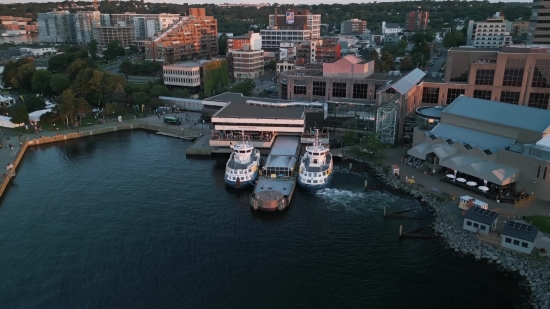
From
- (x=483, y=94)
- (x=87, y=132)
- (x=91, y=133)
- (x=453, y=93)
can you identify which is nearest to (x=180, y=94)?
(x=91, y=133)

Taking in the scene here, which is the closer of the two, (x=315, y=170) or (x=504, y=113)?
(x=315, y=170)

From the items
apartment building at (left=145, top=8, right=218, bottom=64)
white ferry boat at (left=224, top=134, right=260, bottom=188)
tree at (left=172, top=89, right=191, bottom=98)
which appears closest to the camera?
white ferry boat at (left=224, top=134, right=260, bottom=188)

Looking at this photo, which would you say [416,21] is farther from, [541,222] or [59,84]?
[541,222]

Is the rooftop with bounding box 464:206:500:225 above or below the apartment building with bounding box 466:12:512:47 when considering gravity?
below

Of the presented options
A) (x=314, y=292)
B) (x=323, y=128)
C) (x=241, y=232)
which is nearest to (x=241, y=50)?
(x=323, y=128)

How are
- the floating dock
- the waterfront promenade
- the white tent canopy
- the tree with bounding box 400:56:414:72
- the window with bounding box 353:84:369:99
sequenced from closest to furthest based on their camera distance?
the floating dock → the waterfront promenade → the window with bounding box 353:84:369:99 → the white tent canopy → the tree with bounding box 400:56:414:72

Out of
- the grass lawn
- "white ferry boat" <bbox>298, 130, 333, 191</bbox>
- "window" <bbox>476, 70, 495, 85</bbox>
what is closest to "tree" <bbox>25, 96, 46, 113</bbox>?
"white ferry boat" <bbox>298, 130, 333, 191</bbox>

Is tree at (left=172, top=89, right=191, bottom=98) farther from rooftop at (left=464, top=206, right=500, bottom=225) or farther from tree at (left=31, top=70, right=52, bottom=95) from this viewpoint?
rooftop at (left=464, top=206, right=500, bottom=225)
